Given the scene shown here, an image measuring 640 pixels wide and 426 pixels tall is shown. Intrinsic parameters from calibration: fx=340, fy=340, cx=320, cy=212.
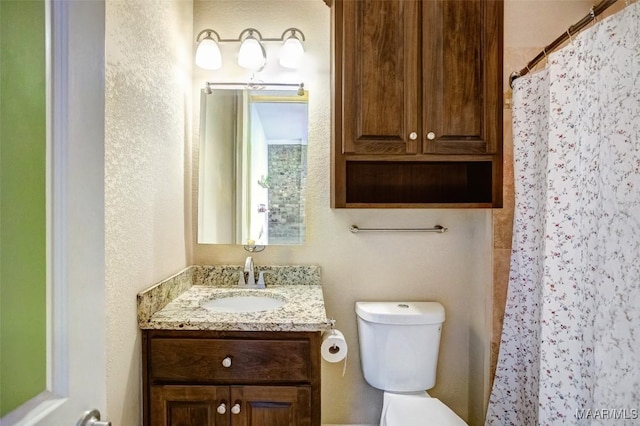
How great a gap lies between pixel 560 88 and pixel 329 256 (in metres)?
1.23

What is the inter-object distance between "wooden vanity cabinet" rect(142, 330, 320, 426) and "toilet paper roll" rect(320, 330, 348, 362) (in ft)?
0.50

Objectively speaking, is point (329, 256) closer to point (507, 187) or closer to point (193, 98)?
point (507, 187)

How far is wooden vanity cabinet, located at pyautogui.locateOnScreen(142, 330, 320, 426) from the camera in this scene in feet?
4.15

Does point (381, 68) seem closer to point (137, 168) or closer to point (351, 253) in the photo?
point (351, 253)

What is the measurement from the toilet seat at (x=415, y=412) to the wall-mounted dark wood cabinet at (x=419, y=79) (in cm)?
112

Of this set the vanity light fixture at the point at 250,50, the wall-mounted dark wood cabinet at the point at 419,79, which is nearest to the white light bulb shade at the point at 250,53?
the vanity light fixture at the point at 250,50

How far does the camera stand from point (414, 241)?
6.06 ft

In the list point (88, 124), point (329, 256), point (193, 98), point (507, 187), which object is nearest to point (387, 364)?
point (329, 256)

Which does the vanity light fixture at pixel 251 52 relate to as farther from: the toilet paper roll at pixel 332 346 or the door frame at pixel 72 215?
the toilet paper roll at pixel 332 346

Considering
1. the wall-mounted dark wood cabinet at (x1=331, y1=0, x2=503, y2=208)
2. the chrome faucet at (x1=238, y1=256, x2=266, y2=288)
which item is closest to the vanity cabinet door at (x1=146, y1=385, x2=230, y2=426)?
the chrome faucet at (x1=238, y1=256, x2=266, y2=288)

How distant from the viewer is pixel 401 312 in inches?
65.1

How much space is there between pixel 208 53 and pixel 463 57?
1.23 m

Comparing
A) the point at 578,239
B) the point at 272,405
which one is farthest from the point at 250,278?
the point at 578,239

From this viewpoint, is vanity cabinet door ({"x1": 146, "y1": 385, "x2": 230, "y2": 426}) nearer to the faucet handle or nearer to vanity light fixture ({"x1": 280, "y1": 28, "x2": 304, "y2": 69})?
the faucet handle
